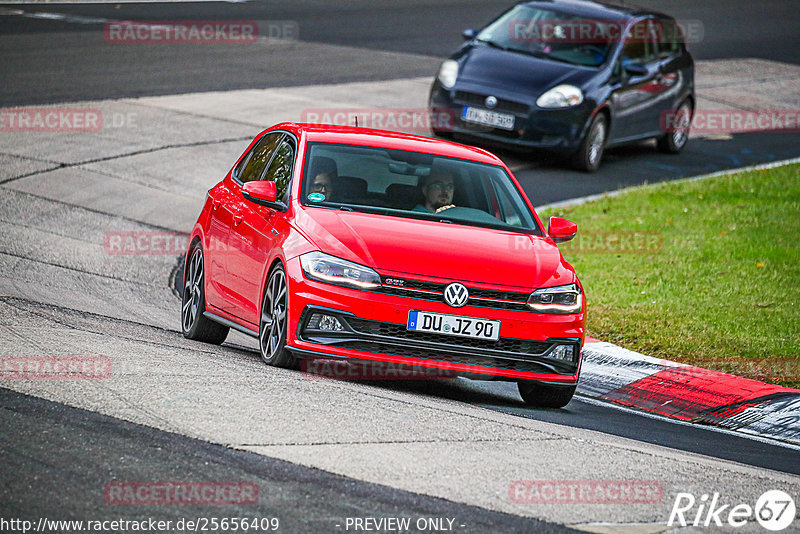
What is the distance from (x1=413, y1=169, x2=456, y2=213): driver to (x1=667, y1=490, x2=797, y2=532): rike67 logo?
10.9 ft

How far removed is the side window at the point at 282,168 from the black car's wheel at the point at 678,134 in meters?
11.7

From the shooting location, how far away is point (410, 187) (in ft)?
29.1

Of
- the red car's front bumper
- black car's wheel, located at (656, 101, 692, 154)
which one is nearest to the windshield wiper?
black car's wheel, located at (656, 101, 692, 154)

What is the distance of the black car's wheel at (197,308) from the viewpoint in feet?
31.5

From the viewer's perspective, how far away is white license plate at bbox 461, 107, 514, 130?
16969 millimetres

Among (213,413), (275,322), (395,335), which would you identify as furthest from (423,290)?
(213,413)

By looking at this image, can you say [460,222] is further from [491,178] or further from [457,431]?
[457,431]

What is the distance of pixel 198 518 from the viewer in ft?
16.7

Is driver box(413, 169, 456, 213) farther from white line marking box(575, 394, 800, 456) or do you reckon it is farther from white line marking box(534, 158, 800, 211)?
white line marking box(534, 158, 800, 211)

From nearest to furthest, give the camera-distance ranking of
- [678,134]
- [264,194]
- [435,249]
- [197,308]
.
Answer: [435,249] < [264,194] < [197,308] < [678,134]

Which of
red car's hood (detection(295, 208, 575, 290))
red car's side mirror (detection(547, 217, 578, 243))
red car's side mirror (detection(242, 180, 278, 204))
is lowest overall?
red car's side mirror (detection(547, 217, 578, 243))

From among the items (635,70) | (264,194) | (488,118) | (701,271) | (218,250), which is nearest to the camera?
(264,194)

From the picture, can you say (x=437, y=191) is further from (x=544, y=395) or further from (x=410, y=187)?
(x=544, y=395)

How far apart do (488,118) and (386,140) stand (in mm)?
7918
